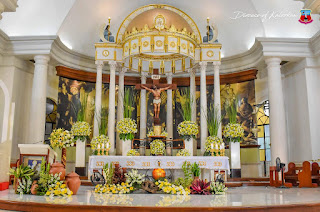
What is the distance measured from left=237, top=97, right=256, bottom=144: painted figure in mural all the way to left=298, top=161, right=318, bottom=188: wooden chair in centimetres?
420

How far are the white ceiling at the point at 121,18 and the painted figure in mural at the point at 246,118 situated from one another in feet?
8.84

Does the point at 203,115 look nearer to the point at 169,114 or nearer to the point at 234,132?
the point at 234,132

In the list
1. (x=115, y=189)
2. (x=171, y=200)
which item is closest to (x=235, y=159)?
(x=115, y=189)

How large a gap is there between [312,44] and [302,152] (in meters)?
4.67

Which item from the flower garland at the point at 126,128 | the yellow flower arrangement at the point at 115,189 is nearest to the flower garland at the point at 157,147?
the flower garland at the point at 126,128

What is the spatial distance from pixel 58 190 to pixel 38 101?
279 inches

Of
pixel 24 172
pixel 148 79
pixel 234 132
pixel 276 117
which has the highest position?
pixel 148 79

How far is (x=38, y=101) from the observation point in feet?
46.7

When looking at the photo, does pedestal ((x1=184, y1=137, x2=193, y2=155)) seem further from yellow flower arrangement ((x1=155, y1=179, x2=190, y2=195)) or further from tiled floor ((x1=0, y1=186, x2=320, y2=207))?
tiled floor ((x1=0, y1=186, x2=320, y2=207))

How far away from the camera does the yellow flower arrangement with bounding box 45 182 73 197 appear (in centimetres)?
801

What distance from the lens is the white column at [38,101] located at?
14102mm

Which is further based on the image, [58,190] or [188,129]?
[188,129]

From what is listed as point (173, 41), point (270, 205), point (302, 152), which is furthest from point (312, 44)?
point (270, 205)

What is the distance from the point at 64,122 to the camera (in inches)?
631
